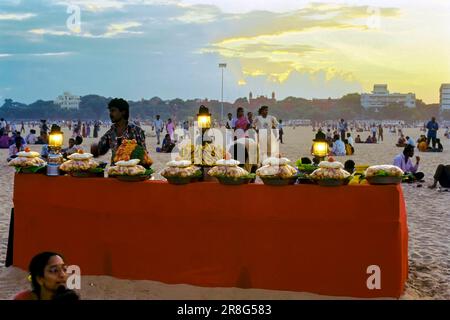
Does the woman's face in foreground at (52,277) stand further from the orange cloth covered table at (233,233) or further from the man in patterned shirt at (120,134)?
the man in patterned shirt at (120,134)

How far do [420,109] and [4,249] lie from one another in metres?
201

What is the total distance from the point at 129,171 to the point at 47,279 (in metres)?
2.48

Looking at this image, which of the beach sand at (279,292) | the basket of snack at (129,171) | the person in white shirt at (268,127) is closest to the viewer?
the beach sand at (279,292)

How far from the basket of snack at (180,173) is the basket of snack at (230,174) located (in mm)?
234

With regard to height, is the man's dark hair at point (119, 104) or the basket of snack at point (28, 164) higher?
the man's dark hair at point (119, 104)

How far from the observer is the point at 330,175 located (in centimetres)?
555

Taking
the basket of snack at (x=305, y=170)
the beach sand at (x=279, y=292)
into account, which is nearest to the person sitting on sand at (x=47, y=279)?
the beach sand at (x=279, y=292)

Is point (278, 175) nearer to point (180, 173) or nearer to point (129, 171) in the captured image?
point (180, 173)

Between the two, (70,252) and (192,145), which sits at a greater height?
(192,145)

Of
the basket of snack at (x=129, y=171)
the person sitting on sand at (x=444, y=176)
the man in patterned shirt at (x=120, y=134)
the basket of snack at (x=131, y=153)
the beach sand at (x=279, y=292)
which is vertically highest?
the man in patterned shirt at (x=120, y=134)

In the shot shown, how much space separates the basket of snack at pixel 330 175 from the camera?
5.56 m

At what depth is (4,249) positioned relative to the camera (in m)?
7.86
